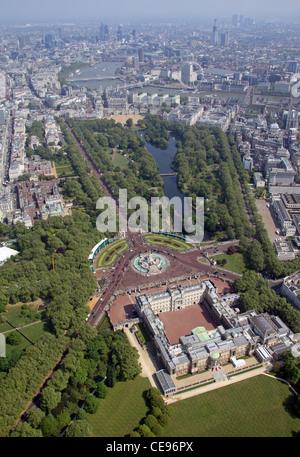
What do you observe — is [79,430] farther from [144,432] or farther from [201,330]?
[201,330]

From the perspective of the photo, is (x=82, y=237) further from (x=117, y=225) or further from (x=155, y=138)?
(x=155, y=138)

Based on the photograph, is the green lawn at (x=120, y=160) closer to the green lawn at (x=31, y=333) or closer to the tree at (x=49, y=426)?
the green lawn at (x=31, y=333)

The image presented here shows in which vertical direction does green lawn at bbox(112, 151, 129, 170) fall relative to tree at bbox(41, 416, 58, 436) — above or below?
above

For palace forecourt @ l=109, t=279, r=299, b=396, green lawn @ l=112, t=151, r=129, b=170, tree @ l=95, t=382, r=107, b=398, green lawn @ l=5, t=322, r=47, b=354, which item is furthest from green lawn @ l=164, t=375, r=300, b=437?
green lawn @ l=112, t=151, r=129, b=170

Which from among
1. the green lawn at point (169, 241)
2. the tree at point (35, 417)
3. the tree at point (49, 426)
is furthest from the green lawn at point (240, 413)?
the green lawn at point (169, 241)

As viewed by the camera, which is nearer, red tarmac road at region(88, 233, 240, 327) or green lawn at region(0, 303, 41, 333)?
green lawn at region(0, 303, 41, 333)

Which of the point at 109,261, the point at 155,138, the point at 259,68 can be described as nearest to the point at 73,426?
the point at 109,261

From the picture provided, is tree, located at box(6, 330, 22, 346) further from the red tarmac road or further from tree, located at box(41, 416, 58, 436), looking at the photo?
tree, located at box(41, 416, 58, 436)
